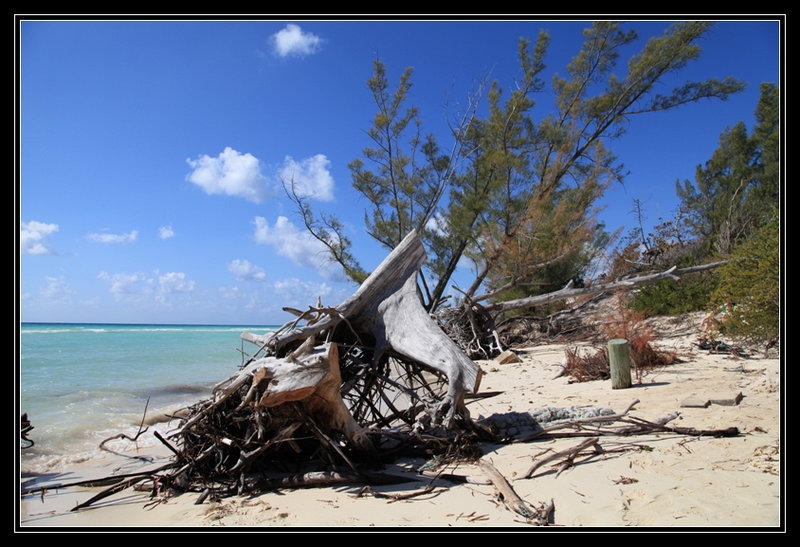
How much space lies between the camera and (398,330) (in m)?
4.36

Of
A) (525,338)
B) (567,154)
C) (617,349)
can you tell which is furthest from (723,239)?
(617,349)

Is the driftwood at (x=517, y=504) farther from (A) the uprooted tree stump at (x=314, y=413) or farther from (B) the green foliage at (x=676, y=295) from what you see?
(B) the green foliage at (x=676, y=295)

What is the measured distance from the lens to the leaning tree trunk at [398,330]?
3887 millimetres

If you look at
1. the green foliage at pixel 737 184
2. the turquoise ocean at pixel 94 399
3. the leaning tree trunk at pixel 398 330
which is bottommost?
the turquoise ocean at pixel 94 399

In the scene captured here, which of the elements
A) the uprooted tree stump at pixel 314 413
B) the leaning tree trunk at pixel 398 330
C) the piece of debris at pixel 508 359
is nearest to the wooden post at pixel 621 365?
the uprooted tree stump at pixel 314 413

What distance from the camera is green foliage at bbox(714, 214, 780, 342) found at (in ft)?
20.1

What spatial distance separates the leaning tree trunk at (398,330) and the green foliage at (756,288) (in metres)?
4.71

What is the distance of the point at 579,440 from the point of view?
3.86 m

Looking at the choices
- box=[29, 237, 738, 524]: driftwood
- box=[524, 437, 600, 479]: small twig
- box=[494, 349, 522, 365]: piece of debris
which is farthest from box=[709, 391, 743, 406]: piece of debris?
box=[494, 349, 522, 365]: piece of debris

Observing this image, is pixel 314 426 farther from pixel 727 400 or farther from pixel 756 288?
pixel 756 288

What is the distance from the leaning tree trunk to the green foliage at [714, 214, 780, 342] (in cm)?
471
